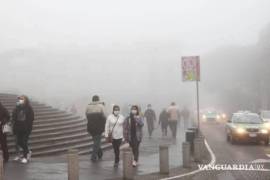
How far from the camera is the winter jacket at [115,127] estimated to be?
14797 millimetres

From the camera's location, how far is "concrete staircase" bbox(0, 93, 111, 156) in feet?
59.0

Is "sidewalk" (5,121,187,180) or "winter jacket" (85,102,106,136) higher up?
"winter jacket" (85,102,106,136)

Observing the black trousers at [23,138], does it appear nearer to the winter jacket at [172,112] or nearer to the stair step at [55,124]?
the stair step at [55,124]

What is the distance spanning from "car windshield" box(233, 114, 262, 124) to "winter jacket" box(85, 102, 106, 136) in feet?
38.3

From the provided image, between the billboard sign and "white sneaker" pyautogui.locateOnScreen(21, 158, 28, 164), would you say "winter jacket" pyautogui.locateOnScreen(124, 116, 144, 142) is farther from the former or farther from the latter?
the billboard sign

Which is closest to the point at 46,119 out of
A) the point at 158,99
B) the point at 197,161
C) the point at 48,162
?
the point at 48,162

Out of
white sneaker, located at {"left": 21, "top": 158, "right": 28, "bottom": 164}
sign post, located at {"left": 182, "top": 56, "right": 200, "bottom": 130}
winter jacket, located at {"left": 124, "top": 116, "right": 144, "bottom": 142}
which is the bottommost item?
white sneaker, located at {"left": 21, "top": 158, "right": 28, "bottom": 164}

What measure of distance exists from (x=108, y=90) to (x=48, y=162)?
10733 centimetres

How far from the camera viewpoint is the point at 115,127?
14.8 metres

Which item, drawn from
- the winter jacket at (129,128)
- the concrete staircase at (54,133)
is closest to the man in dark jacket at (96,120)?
the winter jacket at (129,128)

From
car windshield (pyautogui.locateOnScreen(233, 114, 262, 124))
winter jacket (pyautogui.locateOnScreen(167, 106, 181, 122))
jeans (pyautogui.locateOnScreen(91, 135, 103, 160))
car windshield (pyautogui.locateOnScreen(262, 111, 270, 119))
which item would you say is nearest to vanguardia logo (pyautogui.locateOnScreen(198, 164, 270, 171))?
jeans (pyautogui.locateOnScreen(91, 135, 103, 160))

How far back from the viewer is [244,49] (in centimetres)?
9375

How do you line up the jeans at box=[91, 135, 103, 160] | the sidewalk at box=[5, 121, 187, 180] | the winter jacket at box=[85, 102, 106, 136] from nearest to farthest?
the sidewalk at box=[5, 121, 187, 180]
the winter jacket at box=[85, 102, 106, 136]
the jeans at box=[91, 135, 103, 160]

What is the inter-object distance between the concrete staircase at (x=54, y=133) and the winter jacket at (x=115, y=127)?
3.46 metres
